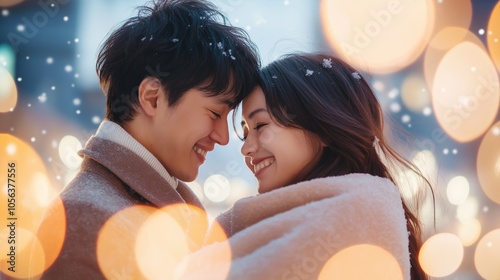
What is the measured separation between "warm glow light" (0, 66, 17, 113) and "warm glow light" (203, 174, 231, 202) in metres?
0.75

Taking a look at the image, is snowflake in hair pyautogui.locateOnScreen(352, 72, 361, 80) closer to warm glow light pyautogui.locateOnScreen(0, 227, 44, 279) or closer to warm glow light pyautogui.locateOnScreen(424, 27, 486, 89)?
warm glow light pyautogui.locateOnScreen(0, 227, 44, 279)

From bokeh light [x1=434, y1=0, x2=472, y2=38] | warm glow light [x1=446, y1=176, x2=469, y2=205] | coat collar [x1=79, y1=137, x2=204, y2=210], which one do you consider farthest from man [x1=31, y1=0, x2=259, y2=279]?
warm glow light [x1=446, y1=176, x2=469, y2=205]

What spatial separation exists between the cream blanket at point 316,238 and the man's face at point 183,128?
0.87 ft

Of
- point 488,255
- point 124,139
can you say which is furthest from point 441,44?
point 124,139

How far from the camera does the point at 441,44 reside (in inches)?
92.5

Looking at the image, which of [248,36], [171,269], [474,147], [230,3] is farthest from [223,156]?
[474,147]

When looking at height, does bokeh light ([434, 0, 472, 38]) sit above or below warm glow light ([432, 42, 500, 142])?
above

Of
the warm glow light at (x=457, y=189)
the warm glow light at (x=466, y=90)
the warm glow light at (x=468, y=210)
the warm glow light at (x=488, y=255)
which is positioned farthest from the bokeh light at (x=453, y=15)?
the warm glow light at (x=488, y=255)

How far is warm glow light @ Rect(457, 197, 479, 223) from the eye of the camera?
2.46m

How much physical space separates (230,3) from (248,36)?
0.30 meters

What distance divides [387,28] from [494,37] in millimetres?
612

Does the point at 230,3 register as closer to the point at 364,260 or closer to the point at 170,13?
the point at 170,13

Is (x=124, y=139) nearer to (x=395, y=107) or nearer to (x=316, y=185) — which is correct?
(x=316, y=185)

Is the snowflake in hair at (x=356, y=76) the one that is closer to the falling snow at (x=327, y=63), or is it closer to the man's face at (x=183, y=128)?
the falling snow at (x=327, y=63)
